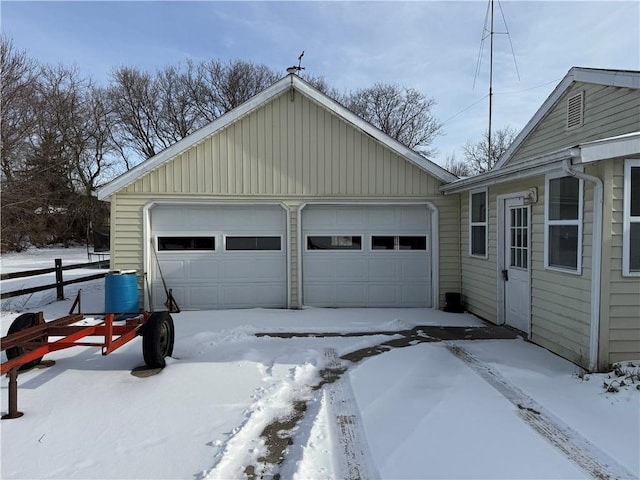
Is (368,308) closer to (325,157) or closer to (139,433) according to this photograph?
(325,157)

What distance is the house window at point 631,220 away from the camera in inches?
193

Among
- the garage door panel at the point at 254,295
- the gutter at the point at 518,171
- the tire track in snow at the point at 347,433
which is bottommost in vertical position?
the tire track in snow at the point at 347,433

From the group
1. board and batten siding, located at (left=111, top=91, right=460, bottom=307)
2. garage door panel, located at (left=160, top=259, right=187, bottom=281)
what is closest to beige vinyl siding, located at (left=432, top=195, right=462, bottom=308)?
board and batten siding, located at (left=111, top=91, right=460, bottom=307)

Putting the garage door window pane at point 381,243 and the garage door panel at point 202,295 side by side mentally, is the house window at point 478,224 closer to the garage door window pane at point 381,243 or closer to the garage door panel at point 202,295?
the garage door window pane at point 381,243

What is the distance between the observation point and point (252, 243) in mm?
9336

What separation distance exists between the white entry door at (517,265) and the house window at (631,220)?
1.69 metres

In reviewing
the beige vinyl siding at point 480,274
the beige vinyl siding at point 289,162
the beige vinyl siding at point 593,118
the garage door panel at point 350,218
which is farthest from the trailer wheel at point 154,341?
the beige vinyl siding at point 593,118

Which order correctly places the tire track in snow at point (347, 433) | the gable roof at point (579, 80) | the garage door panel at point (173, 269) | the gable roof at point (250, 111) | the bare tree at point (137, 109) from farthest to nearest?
1. the bare tree at point (137, 109)
2. the garage door panel at point (173, 269)
3. the gable roof at point (250, 111)
4. the gable roof at point (579, 80)
5. the tire track in snow at point (347, 433)

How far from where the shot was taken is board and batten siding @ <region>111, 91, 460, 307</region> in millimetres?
8867

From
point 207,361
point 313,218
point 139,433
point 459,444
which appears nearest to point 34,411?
point 139,433

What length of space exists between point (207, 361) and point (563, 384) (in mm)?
4463

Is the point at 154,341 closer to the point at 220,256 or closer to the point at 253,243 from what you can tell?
the point at 220,256

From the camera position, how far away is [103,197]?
871 cm

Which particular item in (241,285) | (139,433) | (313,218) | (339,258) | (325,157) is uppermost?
(325,157)
